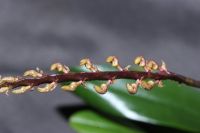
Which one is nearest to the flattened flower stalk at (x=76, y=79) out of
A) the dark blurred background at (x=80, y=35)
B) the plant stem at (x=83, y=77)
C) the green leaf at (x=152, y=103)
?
the plant stem at (x=83, y=77)

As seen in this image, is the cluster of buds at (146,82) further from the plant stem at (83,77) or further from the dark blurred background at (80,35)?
the dark blurred background at (80,35)

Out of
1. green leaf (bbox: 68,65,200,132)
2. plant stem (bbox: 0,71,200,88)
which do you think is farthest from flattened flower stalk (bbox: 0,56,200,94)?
green leaf (bbox: 68,65,200,132)

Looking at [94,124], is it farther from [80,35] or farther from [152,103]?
[80,35]

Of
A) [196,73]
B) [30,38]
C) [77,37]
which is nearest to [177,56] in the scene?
[196,73]

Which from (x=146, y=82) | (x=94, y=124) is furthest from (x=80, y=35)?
(x=146, y=82)

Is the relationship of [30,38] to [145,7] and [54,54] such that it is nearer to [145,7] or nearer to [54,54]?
[54,54]

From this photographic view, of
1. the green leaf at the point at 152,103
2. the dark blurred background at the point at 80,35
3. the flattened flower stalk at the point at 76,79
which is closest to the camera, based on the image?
the flattened flower stalk at the point at 76,79

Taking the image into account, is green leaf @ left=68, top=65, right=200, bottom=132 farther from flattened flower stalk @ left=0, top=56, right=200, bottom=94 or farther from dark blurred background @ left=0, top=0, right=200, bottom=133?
dark blurred background @ left=0, top=0, right=200, bottom=133
